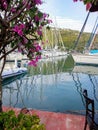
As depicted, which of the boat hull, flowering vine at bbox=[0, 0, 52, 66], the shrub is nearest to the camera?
the shrub

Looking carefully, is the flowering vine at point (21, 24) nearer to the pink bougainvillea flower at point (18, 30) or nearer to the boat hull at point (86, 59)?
the pink bougainvillea flower at point (18, 30)

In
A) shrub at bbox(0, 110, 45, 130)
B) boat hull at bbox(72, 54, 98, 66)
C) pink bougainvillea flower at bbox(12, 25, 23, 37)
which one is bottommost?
boat hull at bbox(72, 54, 98, 66)

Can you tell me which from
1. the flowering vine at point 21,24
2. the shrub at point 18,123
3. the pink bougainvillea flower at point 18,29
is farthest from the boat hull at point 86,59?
the shrub at point 18,123

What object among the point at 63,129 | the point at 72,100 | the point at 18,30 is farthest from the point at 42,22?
the point at 72,100

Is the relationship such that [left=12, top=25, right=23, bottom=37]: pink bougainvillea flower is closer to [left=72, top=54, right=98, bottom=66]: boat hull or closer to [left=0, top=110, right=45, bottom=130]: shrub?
[left=0, top=110, right=45, bottom=130]: shrub

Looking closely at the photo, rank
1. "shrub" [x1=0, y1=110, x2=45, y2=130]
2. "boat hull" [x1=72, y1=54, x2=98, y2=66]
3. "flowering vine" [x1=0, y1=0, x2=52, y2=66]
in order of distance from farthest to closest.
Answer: "boat hull" [x1=72, y1=54, x2=98, y2=66] < "flowering vine" [x1=0, y1=0, x2=52, y2=66] < "shrub" [x1=0, y1=110, x2=45, y2=130]

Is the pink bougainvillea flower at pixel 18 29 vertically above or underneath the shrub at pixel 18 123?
above

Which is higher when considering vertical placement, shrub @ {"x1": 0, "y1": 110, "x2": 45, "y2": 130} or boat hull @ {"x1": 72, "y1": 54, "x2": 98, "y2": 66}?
shrub @ {"x1": 0, "y1": 110, "x2": 45, "y2": 130}

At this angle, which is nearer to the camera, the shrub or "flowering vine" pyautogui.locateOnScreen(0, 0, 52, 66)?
the shrub

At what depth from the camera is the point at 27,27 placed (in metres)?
3.90

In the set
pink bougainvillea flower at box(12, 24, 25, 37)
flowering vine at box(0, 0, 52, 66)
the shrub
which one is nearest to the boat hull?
flowering vine at box(0, 0, 52, 66)

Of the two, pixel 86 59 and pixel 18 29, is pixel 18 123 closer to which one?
pixel 18 29

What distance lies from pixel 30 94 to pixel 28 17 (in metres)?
16.4

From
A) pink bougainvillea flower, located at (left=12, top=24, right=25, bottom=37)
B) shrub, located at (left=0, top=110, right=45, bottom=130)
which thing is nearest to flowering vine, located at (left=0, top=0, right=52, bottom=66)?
pink bougainvillea flower, located at (left=12, top=24, right=25, bottom=37)
